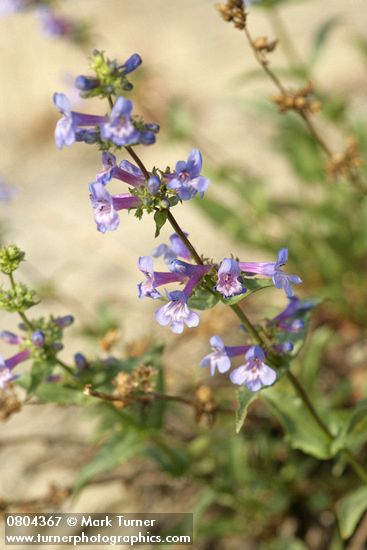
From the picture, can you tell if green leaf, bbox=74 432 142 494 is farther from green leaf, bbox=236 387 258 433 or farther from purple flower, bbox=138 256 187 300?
purple flower, bbox=138 256 187 300

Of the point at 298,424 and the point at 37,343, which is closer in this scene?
the point at 37,343

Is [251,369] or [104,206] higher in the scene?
[104,206]

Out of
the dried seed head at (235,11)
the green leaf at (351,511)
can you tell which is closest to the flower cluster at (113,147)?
the dried seed head at (235,11)

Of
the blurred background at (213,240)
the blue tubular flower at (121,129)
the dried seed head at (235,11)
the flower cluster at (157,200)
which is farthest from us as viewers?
the blurred background at (213,240)

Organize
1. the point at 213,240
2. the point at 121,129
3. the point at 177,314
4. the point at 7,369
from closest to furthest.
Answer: the point at 121,129 < the point at 177,314 < the point at 7,369 < the point at 213,240

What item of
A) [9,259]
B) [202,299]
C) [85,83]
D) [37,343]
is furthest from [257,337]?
[85,83]

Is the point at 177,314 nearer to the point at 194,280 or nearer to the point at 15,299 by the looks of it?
the point at 194,280

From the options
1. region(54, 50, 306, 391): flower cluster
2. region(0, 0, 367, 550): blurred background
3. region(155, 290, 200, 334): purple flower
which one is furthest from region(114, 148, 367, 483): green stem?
region(0, 0, 367, 550): blurred background

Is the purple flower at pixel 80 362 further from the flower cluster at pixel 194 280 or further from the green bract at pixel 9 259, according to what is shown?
the flower cluster at pixel 194 280
